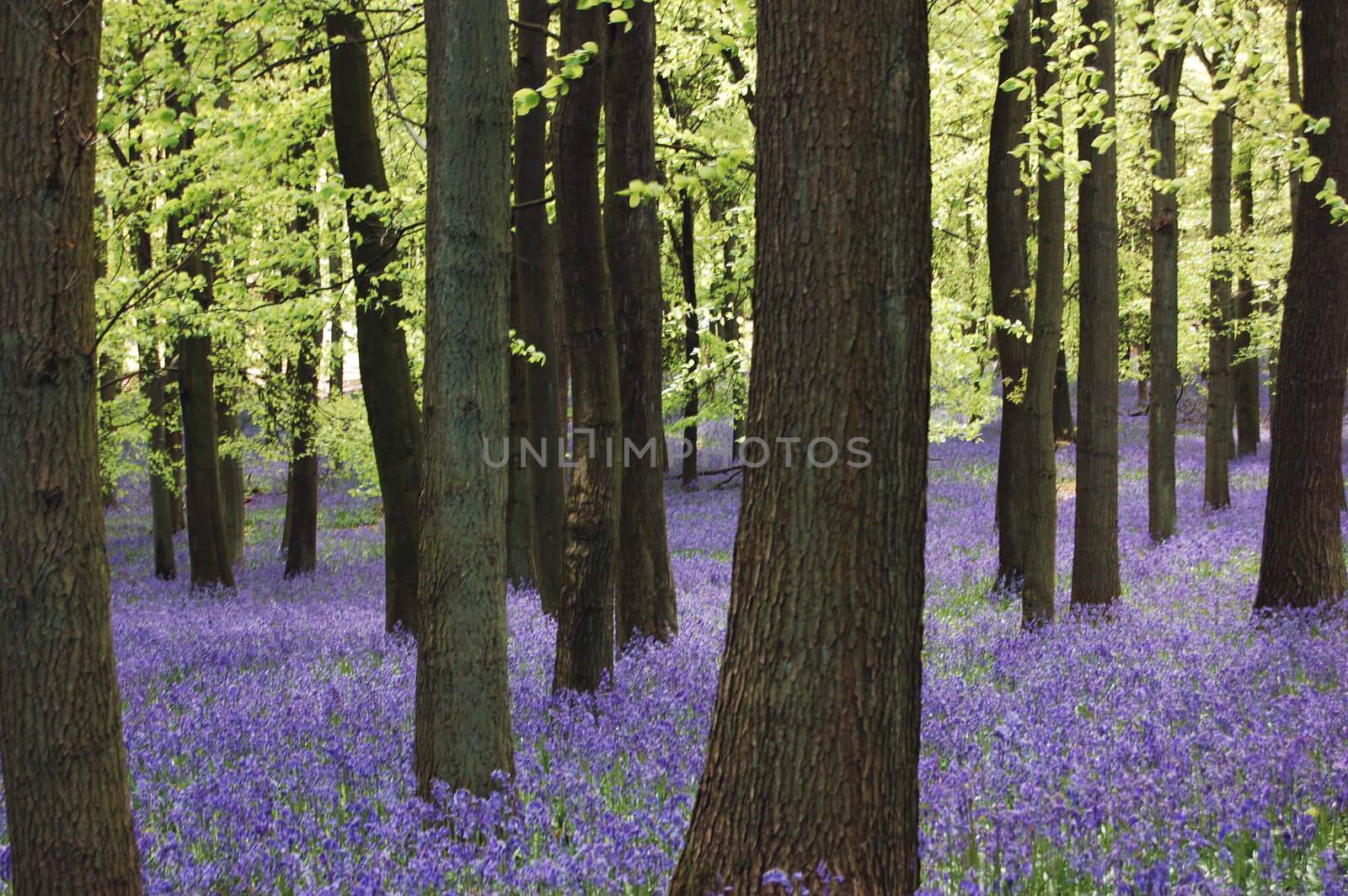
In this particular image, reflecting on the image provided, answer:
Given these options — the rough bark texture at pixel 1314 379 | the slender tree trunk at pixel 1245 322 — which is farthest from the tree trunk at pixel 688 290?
the rough bark texture at pixel 1314 379

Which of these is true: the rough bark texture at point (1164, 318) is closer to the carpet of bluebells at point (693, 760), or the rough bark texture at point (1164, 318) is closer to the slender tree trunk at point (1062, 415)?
the carpet of bluebells at point (693, 760)

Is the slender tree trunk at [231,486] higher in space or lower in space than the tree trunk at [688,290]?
lower

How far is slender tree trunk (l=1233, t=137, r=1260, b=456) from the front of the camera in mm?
23047

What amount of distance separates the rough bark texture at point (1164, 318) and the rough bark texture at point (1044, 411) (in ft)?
15.0

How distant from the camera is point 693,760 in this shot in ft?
19.9

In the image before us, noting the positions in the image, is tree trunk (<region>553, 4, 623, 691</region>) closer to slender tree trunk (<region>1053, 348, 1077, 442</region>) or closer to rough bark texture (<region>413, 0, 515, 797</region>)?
rough bark texture (<region>413, 0, 515, 797</region>)

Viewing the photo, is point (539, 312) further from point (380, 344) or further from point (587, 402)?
point (587, 402)

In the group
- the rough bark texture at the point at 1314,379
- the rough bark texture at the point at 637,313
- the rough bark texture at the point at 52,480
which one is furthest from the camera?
the rough bark texture at the point at 1314,379

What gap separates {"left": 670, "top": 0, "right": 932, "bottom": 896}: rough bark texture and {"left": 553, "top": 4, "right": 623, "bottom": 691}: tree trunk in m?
4.11

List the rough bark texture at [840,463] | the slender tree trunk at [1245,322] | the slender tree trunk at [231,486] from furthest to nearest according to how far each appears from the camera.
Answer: the slender tree trunk at [1245,322], the slender tree trunk at [231,486], the rough bark texture at [840,463]

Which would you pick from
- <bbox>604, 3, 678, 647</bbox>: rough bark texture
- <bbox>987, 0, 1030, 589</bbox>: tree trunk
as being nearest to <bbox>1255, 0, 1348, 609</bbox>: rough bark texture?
<bbox>987, 0, 1030, 589</bbox>: tree trunk

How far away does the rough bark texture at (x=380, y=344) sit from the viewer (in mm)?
10617

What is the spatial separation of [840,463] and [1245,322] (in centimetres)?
2296

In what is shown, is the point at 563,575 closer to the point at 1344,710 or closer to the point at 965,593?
the point at 1344,710
